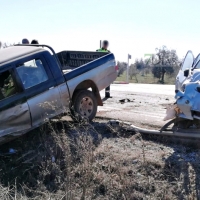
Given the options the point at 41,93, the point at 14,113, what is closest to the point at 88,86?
the point at 41,93

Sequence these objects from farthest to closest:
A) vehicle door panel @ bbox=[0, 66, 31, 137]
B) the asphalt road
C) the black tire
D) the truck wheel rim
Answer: the asphalt road, the truck wheel rim, the black tire, vehicle door panel @ bbox=[0, 66, 31, 137]

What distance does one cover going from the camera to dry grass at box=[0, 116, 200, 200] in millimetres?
4012

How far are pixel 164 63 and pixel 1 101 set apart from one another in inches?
1421

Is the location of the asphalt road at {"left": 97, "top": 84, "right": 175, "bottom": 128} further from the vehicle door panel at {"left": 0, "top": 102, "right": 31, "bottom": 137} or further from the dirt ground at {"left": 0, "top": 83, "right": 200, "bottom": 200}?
the vehicle door panel at {"left": 0, "top": 102, "right": 31, "bottom": 137}

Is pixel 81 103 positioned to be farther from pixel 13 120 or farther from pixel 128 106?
pixel 128 106

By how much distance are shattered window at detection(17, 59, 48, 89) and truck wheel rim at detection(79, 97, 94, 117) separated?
1.14 m

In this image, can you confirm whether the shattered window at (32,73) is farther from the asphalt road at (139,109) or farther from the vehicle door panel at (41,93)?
the asphalt road at (139,109)

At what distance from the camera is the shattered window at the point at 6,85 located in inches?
212

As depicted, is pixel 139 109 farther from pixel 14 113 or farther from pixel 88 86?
pixel 14 113

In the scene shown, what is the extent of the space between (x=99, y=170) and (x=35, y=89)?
2.05 meters

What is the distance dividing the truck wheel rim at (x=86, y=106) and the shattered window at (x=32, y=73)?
45.0 inches

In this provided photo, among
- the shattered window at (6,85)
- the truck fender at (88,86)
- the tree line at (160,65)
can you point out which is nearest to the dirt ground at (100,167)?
the truck fender at (88,86)

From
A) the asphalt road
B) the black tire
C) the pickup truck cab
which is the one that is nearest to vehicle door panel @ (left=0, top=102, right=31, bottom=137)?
the pickup truck cab

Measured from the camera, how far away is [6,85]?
5574 mm
